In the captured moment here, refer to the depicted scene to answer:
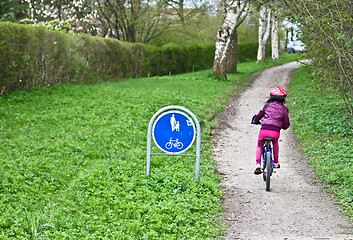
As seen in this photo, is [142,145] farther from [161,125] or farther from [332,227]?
[332,227]

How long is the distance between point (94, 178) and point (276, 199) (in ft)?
10.2

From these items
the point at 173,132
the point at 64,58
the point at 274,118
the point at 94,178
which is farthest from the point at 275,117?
the point at 64,58

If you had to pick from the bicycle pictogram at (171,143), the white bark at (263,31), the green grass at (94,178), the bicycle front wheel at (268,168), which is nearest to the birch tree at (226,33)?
the green grass at (94,178)

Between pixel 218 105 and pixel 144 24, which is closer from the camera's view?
pixel 218 105

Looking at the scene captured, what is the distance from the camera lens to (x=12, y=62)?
14500mm

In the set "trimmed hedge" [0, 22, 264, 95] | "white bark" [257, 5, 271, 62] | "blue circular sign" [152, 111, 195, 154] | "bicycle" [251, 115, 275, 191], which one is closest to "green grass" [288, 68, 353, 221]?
"bicycle" [251, 115, 275, 191]

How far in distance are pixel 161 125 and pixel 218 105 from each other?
923 centimetres

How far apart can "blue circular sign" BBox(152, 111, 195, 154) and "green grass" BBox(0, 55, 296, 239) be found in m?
0.60

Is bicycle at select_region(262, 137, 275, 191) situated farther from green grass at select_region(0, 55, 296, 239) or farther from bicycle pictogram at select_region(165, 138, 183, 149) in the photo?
bicycle pictogram at select_region(165, 138, 183, 149)

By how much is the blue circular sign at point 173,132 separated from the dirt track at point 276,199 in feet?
3.94

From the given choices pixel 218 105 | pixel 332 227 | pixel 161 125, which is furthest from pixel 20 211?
pixel 218 105

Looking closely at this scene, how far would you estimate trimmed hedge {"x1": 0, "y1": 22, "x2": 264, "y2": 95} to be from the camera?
48.6 ft

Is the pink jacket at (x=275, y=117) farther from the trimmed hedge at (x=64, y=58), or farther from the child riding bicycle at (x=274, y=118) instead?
the trimmed hedge at (x=64, y=58)

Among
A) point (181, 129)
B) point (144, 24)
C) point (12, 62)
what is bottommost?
point (181, 129)
